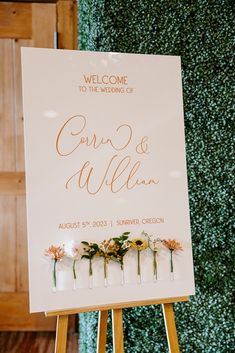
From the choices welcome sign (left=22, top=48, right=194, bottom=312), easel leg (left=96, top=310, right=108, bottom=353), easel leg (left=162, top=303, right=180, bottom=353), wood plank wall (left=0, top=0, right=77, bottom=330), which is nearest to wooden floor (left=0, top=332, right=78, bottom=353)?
wood plank wall (left=0, top=0, right=77, bottom=330)

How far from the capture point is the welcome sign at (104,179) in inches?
48.5

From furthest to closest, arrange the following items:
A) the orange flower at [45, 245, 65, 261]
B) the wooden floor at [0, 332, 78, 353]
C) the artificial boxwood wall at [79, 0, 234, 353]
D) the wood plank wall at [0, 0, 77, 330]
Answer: the wood plank wall at [0, 0, 77, 330] → the wooden floor at [0, 332, 78, 353] → the artificial boxwood wall at [79, 0, 234, 353] → the orange flower at [45, 245, 65, 261]

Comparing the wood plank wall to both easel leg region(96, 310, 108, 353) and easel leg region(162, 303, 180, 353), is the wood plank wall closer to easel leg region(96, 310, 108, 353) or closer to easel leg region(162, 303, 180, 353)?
easel leg region(96, 310, 108, 353)

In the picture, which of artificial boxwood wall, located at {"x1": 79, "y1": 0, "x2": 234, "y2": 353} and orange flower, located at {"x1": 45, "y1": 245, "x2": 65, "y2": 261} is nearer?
orange flower, located at {"x1": 45, "y1": 245, "x2": 65, "y2": 261}

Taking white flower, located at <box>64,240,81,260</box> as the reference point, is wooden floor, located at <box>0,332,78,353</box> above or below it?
below

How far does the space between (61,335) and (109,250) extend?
12.3 inches

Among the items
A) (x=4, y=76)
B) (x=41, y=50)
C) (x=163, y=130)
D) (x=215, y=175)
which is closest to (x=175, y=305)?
(x=215, y=175)

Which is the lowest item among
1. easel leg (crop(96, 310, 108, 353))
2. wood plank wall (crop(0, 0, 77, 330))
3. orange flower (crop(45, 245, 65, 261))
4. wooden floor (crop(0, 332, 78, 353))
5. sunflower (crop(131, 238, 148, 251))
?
wooden floor (crop(0, 332, 78, 353))

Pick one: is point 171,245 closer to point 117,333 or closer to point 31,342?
point 117,333

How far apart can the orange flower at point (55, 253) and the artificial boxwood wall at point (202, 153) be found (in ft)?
2.30

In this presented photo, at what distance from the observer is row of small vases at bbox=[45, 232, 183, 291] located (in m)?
1.23

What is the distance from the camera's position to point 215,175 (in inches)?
71.2

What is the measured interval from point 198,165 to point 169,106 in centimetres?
50

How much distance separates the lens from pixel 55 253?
1.22 metres
